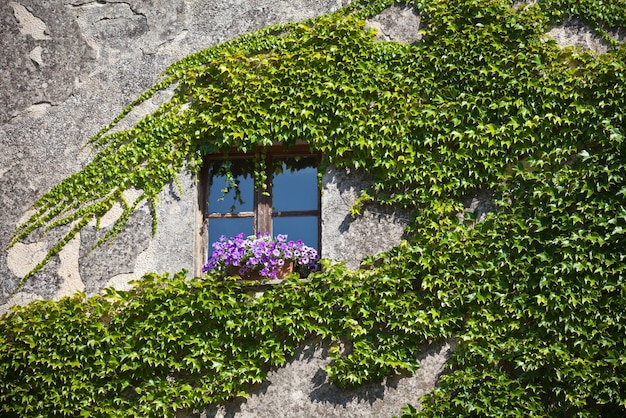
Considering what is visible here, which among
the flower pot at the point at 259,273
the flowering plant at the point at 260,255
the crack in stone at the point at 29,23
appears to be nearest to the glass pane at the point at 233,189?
the flowering plant at the point at 260,255

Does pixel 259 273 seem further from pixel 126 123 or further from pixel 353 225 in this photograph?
pixel 126 123

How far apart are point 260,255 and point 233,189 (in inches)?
24.2

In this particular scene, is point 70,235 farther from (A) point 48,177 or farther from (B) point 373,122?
(B) point 373,122

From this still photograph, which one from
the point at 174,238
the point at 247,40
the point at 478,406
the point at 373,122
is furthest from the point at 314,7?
the point at 478,406

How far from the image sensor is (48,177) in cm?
520

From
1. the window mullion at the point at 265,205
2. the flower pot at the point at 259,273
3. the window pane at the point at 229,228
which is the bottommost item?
the flower pot at the point at 259,273

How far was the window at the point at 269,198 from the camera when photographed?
16.3 ft

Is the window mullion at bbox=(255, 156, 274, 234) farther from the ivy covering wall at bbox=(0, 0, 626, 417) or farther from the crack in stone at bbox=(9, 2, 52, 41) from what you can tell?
the crack in stone at bbox=(9, 2, 52, 41)

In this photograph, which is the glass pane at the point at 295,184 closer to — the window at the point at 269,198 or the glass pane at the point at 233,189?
the window at the point at 269,198

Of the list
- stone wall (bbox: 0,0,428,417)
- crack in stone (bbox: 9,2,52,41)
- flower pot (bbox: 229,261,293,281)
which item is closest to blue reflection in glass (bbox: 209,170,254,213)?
stone wall (bbox: 0,0,428,417)

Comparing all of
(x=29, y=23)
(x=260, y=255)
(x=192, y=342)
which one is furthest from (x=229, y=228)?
(x=29, y=23)

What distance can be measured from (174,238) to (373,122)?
4.70 ft

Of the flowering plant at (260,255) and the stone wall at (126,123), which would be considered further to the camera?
the flowering plant at (260,255)

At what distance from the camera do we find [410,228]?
467cm
